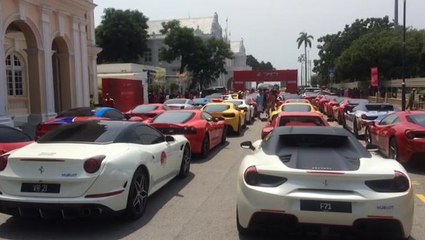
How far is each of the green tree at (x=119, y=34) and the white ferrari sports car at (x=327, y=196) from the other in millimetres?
77557

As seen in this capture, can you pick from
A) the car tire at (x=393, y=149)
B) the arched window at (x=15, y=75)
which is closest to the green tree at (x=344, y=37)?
the arched window at (x=15, y=75)

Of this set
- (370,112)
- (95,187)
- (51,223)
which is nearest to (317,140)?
(95,187)

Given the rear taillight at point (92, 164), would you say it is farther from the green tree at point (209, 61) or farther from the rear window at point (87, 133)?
the green tree at point (209, 61)

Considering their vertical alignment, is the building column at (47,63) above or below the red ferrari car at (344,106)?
above

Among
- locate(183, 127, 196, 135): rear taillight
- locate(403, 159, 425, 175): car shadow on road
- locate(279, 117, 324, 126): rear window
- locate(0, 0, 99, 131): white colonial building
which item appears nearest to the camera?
locate(403, 159, 425, 175): car shadow on road

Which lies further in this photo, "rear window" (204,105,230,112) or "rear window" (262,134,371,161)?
"rear window" (204,105,230,112)

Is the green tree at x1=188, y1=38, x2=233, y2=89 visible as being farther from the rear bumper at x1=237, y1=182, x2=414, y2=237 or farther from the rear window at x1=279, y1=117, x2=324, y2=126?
the rear bumper at x1=237, y1=182, x2=414, y2=237

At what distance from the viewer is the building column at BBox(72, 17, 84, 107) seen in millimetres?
25172

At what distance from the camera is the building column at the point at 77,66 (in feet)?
82.6

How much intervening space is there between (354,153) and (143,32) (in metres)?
80.2

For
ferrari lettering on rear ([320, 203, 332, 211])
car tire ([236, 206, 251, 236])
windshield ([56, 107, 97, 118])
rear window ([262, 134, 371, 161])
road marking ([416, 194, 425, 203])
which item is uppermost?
rear window ([262, 134, 371, 161])

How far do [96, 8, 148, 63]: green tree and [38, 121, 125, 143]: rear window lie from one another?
75.0 meters

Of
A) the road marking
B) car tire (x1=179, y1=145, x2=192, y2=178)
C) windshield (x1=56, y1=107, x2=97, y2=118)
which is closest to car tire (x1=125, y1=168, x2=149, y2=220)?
car tire (x1=179, y1=145, x2=192, y2=178)

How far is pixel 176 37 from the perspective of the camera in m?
71.7
